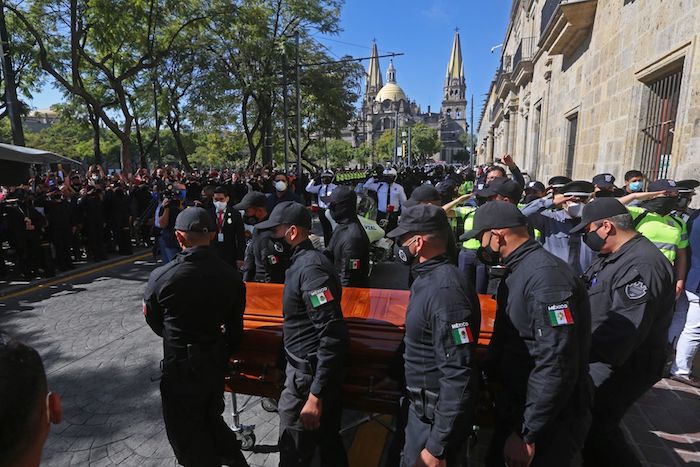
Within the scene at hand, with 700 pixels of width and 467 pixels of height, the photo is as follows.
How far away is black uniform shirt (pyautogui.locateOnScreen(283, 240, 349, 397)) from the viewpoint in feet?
7.11

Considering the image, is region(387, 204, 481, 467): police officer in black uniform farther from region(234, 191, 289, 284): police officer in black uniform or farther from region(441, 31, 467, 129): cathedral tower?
region(441, 31, 467, 129): cathedral tower

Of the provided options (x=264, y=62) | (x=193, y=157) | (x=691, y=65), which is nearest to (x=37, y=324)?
(x=691, y=65)

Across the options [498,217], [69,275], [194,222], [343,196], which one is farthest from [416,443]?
[69,275]

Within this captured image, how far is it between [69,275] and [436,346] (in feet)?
26.8

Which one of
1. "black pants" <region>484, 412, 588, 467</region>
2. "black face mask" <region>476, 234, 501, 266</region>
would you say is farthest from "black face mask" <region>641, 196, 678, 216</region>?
"black pants" <region>484, 412, 588, 467</region>

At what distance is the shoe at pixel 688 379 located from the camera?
3.79 metres

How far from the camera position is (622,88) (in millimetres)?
7117

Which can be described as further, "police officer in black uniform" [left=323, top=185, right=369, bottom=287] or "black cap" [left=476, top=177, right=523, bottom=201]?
"black cap" [left=476, top=177, right=523, bottom=201]

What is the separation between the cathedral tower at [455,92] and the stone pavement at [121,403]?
131m

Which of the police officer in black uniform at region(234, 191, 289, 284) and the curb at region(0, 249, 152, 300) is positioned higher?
the police officer in black uniform at region(234, 191, 289, 284)

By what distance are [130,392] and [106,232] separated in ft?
23.5

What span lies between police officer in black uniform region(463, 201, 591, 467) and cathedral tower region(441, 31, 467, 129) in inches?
5204

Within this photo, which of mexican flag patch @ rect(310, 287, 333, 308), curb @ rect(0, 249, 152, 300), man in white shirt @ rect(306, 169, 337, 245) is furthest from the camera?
curb @ rect(0, 249, 152, 300)

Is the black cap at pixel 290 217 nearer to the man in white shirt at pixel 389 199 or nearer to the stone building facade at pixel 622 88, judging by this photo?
the stone building facade at pixel 622 88
